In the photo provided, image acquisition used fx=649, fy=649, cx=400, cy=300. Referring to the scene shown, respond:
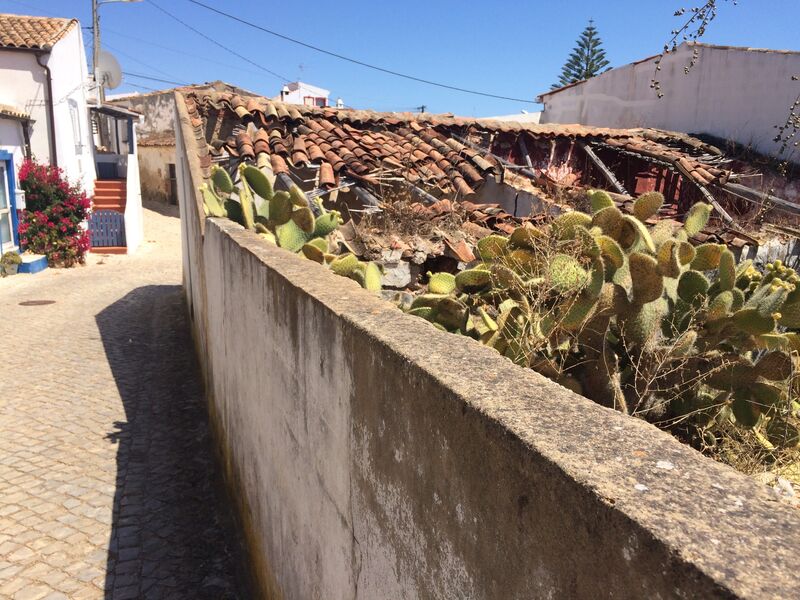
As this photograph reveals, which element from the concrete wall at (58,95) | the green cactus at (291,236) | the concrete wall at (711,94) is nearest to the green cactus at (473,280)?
the green cactus at (291,236)

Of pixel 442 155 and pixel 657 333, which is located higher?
pixel 442 155

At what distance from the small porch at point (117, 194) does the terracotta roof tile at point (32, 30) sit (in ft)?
10.2

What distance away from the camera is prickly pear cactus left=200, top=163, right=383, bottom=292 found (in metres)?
4.34

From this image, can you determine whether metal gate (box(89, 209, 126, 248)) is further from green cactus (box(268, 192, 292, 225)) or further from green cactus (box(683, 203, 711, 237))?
green cactus (box(683, 203, 711, 237))

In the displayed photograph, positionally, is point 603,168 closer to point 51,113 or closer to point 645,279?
point 645,279

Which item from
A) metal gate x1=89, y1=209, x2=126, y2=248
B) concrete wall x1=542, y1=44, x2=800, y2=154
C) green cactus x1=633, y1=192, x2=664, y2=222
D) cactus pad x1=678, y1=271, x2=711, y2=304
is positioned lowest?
metal gate x1=89, y1=209, x2=126, y2=248

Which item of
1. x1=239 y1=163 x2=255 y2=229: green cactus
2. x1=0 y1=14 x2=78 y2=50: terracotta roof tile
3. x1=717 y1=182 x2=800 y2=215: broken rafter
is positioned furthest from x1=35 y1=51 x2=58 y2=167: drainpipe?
x1=717 y1=182 x2=800 y2=215: broken rafter

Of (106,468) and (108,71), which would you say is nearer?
(106,468)

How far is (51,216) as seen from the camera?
15320mm

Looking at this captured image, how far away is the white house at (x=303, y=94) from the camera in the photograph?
38844mm

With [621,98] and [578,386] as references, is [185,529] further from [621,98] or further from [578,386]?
[621,98]

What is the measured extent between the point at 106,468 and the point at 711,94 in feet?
42.8

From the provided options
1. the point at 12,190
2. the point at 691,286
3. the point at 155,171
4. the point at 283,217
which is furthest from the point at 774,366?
the point at 155,171

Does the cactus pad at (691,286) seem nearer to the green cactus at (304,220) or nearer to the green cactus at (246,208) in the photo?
the green cactus at (304,220)
